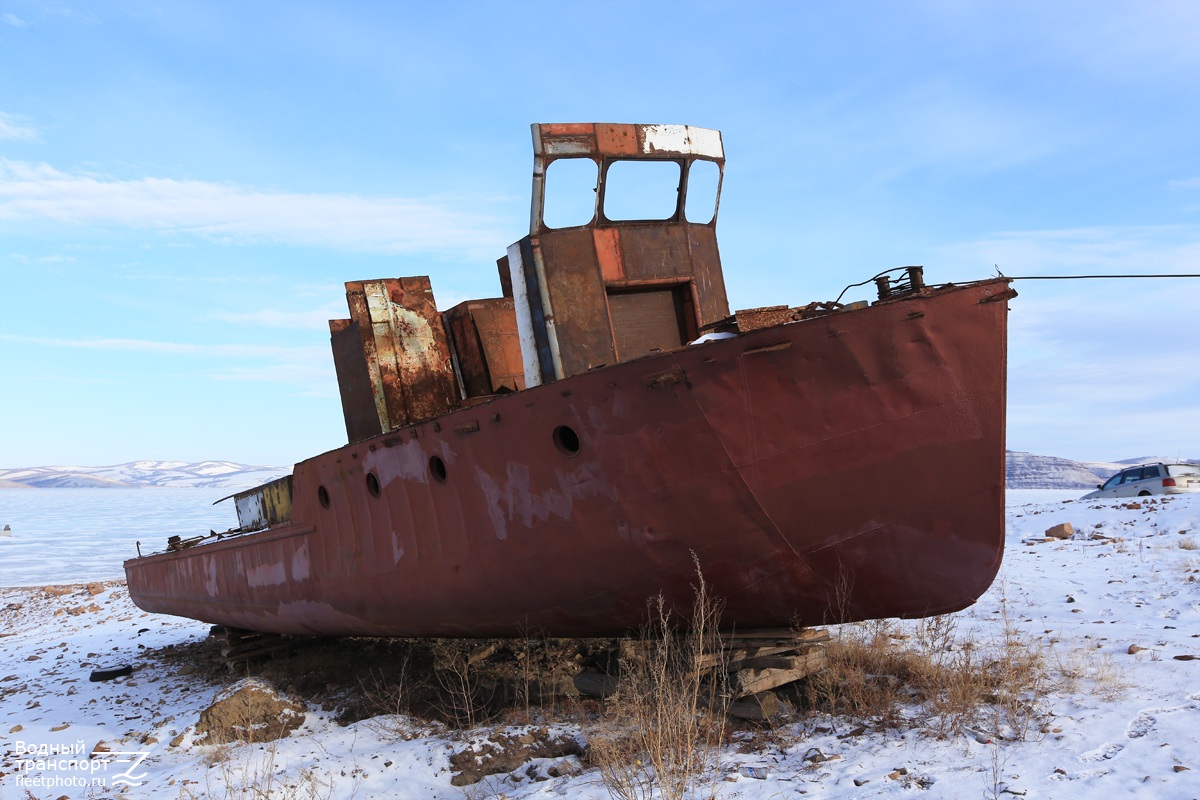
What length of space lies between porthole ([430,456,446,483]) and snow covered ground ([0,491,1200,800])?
72.8 inches

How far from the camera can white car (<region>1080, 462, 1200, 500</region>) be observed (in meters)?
17.7

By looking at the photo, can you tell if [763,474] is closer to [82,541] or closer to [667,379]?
[667,379]

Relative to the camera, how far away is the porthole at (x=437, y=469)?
6.53 meters

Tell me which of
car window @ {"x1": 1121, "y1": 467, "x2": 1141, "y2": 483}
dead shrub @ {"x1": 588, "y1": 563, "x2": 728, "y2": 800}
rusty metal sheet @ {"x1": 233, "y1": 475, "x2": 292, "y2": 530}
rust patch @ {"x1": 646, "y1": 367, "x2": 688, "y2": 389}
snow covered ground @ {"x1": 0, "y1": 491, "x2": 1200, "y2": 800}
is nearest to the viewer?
snow covered ground @ {"x1": 0, "y1": 491, "x2": 1200, "y2": 800}

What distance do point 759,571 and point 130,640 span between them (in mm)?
11980

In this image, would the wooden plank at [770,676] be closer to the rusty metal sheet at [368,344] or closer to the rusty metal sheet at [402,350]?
the rusty metal sheet at [402,350]

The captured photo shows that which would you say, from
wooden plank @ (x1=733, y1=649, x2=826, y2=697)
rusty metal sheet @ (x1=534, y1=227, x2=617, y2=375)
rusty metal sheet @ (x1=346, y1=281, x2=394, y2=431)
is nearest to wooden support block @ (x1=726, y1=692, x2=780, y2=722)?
wooden plank @ (x1=733, y1=649, x2=826, y2=697)

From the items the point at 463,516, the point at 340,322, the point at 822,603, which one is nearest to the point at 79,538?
the point at 340,322

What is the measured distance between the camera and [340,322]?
356 inches

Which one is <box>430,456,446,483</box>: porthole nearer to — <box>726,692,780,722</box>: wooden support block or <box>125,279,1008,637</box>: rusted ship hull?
A: <box>125,279,1008,637</box>: rusted ship hull

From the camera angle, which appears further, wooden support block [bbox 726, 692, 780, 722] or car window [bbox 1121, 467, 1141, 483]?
car window [bbox 1121, 467, 1141, 483]

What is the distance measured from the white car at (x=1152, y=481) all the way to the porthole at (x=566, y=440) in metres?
16.8

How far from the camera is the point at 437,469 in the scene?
6.56 m

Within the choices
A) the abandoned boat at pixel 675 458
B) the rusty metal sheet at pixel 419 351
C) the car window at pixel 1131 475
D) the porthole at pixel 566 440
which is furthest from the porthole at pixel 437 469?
the car window at pixel 1131 475
